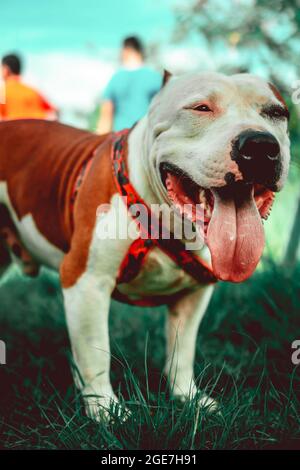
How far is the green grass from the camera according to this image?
7.64 feet

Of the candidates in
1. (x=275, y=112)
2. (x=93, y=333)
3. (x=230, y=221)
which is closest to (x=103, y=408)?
(x=93, y=333)

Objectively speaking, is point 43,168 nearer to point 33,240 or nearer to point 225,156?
point 33,240

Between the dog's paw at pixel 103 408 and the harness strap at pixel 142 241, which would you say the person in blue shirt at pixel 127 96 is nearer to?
the harness strap at pixel 142 241

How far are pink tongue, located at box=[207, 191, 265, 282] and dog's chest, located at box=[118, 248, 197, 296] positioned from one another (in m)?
0.39

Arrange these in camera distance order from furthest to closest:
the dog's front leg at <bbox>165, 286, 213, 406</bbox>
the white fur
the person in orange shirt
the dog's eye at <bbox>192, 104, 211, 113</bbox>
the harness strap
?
the person in orange shirt < the white fur < the dog's front leg at <bbox>165, 286, 213, 406</bbox> < the harness strap < the dog's eye at <bbox>192, 104, 211, 113</bbox>

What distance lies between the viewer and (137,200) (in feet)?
8.70

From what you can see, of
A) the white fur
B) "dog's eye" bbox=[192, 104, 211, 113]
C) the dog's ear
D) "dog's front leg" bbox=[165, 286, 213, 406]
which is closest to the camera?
"dog's eye" bbox=[192, 104, 211, 113]

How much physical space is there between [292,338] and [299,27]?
2.34m

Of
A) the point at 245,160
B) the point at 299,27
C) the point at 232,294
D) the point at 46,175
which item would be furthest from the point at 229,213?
the point at 299,27

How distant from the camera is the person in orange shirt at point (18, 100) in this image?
574cm

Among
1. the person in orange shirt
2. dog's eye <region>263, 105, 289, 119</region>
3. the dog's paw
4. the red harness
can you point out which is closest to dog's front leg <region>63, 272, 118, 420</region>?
the dog's paw

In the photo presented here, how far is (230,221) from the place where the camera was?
237cm

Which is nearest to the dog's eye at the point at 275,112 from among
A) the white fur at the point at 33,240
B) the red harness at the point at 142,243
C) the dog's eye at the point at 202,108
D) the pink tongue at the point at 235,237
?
the dog's eye at the point at 202,108

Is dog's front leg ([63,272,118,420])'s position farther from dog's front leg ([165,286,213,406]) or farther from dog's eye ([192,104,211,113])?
dog's eye ([192,104,211,113])
